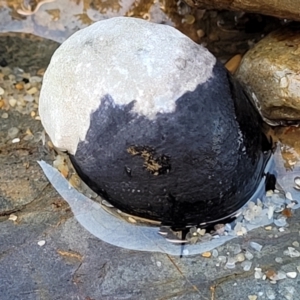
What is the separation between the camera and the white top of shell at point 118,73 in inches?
88.4

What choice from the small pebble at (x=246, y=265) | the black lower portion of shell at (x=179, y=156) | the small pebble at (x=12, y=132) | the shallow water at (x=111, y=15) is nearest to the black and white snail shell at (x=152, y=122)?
the black lower portion of shell at (x=179, y=156)

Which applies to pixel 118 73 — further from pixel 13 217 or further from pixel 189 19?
pixel 189 19

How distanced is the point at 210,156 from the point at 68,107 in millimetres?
A: 551

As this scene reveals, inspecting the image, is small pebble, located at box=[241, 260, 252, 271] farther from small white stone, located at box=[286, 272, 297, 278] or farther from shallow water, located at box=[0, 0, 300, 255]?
shallow water, located at box=[0, 0, 300, 255]

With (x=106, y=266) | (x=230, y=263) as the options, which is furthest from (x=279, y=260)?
(x=106, y=266)

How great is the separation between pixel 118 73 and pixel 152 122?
22 cm

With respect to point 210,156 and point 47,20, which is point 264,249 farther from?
point 47,20

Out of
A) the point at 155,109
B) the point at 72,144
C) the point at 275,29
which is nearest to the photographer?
the point at 155,109

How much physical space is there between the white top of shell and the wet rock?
0.99ft

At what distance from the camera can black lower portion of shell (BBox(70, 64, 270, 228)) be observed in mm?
2240

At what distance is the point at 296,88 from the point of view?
8.15ft

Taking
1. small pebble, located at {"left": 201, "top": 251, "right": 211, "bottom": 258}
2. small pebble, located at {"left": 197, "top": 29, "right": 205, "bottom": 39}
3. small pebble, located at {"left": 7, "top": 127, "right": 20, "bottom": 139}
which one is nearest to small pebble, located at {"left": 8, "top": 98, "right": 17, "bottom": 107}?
small pebble, located at {"left": 7, "top": 127, "right": 20, "bottom": 139}

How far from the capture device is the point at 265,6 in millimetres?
2527

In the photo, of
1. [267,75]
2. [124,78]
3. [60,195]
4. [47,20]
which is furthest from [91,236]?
[47,20]
